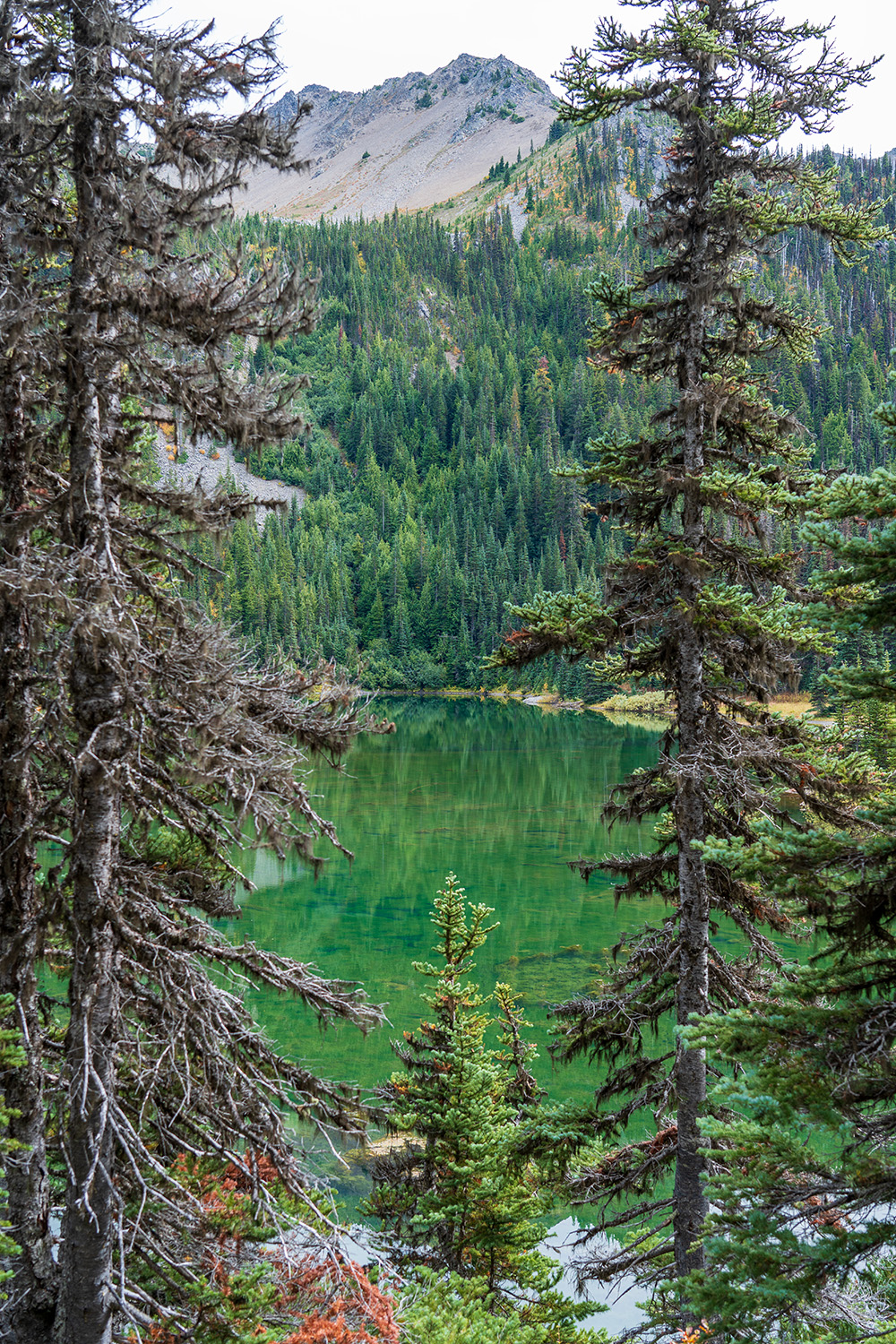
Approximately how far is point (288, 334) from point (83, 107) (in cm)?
161

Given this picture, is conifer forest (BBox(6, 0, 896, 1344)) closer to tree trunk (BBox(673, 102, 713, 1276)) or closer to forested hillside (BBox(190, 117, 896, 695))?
tree trunk (BBox(673, 102, 713, 1276))

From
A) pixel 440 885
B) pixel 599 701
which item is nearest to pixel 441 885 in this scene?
pixel 440 885

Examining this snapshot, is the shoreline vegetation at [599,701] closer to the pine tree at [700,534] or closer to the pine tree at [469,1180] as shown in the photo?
the pine tree at [469,1180]

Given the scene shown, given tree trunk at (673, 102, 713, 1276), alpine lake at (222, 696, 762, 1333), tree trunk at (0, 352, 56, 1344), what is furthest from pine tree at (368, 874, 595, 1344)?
tree trunk at (0, 352, 56, 1344)

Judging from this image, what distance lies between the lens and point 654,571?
28.4ft

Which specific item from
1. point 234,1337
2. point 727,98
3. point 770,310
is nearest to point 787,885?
point 234,1337

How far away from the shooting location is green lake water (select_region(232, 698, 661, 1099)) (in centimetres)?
2184

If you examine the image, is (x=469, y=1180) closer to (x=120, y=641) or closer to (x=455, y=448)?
(x=120, y=641)

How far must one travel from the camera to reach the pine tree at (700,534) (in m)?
8.11

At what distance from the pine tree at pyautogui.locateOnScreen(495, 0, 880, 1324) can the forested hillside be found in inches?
3114

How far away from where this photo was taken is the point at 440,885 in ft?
104

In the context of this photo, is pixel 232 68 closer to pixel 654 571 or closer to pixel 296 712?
pixel 296 712

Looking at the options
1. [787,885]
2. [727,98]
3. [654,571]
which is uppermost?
[727,98]

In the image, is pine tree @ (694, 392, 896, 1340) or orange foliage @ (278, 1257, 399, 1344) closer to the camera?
pine tree @ (694, 392, 896, 1340)
